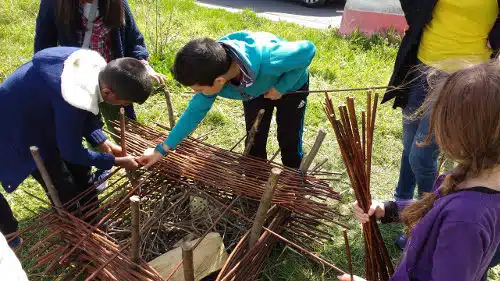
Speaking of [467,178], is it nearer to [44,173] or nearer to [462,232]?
[462,232]

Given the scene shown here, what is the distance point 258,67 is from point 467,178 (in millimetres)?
1109

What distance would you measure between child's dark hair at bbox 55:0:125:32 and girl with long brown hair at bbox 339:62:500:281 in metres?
1.75

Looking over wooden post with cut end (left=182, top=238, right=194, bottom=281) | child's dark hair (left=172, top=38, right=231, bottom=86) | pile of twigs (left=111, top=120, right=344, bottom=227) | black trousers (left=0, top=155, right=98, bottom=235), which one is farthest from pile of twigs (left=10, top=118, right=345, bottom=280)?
child's dark hair (left=172, top=38, right=231, bottom=86)

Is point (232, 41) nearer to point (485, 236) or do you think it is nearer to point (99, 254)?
point (99, 254)

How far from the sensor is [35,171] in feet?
6.86

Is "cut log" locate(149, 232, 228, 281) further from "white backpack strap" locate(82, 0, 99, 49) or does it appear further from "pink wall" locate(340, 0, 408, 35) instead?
"pink wall" locate(340, 0, 408, 35)

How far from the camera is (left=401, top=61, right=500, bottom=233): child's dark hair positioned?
954mm

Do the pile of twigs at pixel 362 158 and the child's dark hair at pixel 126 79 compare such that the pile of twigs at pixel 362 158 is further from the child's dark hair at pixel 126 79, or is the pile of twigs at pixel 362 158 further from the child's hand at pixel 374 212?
the child's dark hair at pixel 126 79

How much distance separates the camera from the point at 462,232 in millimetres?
964

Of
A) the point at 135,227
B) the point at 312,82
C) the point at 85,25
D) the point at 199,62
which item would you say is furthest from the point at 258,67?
the point at 312,82

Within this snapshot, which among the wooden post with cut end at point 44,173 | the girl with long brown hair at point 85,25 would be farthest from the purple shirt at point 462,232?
the girl with long brown hair at point 85,25

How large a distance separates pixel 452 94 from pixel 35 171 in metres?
1.95

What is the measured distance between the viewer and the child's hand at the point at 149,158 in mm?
2068

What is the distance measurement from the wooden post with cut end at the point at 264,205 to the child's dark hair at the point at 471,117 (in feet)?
2.12
